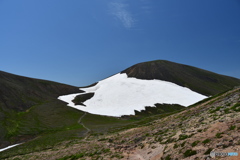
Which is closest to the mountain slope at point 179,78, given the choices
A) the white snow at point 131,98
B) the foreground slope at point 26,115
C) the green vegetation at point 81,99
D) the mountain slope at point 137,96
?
the mountain slope at point 137,96

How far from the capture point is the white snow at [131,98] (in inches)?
3794

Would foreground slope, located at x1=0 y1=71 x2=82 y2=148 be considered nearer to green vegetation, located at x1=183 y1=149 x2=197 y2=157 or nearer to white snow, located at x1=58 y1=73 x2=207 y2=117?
white snow, located at x1=58 y1=73 x2=207 y2=117

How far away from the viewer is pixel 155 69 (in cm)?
17238

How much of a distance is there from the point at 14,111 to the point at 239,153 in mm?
94744

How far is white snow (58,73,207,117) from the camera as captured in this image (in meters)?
96.4

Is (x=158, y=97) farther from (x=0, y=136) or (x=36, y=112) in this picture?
(x=0, y=136)

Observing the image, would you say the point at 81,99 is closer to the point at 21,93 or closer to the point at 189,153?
the point at 21,93

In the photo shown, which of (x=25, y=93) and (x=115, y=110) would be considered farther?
(x=25, y=93)

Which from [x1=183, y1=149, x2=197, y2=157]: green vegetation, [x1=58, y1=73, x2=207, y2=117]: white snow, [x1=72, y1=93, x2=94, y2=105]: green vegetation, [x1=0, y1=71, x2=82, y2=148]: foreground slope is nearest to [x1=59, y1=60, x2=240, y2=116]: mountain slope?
[x1=58, y1=73, x2=207, y2=117]: white snow

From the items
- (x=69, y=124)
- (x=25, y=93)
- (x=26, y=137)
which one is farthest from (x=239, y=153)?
(x=25, y=93)

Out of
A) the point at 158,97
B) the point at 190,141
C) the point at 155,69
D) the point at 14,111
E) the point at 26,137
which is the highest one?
the point at 155,69

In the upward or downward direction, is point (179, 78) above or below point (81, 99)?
above

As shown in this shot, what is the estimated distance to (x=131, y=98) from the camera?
109 meters

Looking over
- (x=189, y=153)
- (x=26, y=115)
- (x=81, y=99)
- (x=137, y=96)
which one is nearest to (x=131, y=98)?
(x=137, y=96)
